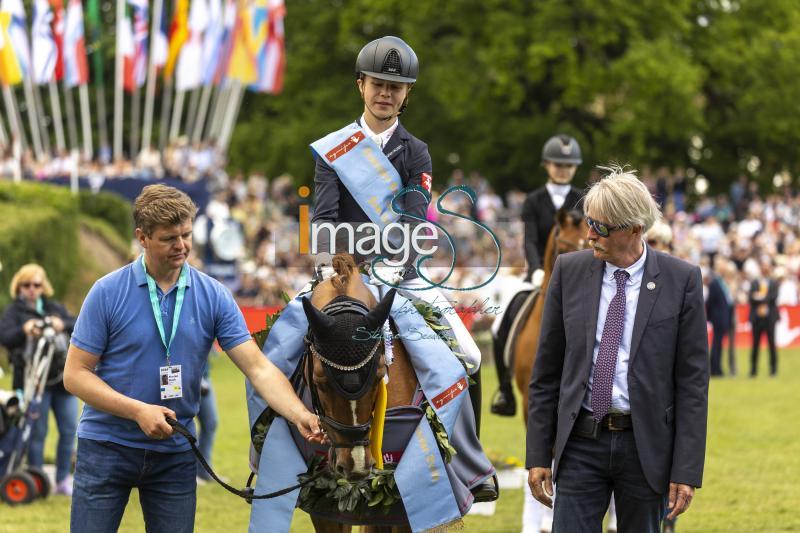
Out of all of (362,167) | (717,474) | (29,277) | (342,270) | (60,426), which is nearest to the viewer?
(342,270)

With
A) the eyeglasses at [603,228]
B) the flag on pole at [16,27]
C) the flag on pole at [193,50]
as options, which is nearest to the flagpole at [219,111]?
the flag on pole at [193,50]

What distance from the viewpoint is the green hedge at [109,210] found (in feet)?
102

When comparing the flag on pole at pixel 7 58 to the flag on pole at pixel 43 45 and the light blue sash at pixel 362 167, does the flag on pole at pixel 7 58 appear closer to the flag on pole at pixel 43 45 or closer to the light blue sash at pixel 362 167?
the flag on pole at pixel 43 45

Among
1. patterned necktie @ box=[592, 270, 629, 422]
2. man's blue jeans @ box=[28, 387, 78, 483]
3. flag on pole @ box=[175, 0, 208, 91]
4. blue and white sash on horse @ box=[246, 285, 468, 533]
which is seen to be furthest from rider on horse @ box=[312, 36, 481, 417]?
flag on pole @ box=[175, 0, 208, 91]

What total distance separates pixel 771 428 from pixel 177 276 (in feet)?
40.9

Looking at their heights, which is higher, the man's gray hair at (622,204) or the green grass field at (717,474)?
the man's gray hair at (622,204)

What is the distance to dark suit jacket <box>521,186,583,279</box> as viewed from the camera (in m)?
10.9

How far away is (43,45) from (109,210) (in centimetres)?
398

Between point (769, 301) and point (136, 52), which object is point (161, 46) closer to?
point (136, 52)

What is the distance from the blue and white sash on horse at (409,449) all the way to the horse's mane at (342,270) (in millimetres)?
166

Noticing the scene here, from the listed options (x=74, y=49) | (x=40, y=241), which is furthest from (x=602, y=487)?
(x=74, y=49)

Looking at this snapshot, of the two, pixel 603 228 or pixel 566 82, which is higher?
pixel 566 82

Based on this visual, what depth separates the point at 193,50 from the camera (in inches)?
1268

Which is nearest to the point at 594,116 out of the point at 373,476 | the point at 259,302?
the point at 259,302
